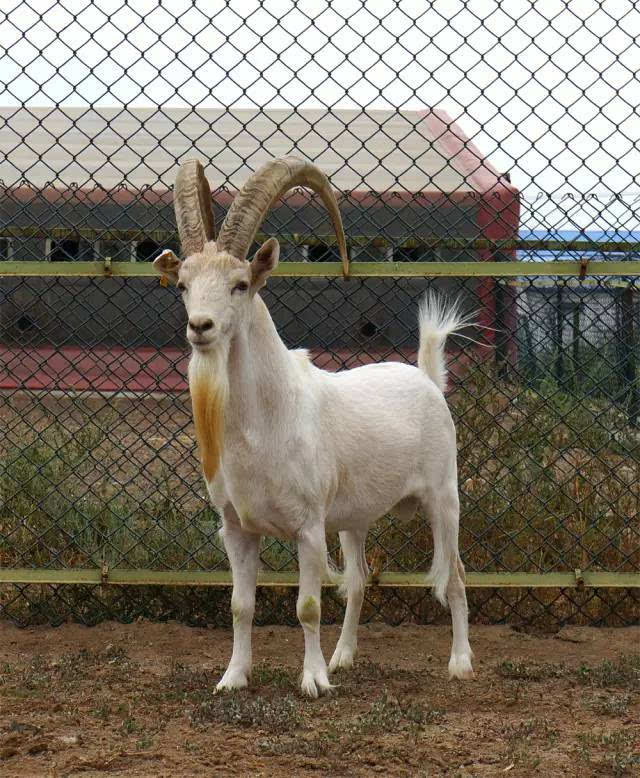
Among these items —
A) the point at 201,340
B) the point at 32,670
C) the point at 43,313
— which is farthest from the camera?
the point at 43,313

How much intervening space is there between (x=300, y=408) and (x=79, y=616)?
193 centimetres

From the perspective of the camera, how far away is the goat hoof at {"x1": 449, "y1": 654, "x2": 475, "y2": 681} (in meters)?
5.22

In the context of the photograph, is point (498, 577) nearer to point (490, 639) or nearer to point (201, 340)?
point (490, 639)

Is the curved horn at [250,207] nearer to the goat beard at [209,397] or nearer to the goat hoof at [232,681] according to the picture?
the goat beard at [209,397]

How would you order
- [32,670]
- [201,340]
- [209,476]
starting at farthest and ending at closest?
[32,670] → [209,476] → [201,340]

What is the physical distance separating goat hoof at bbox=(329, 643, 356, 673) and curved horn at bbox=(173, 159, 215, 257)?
6.38ft

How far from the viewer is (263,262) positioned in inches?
179

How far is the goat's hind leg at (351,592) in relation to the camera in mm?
5391

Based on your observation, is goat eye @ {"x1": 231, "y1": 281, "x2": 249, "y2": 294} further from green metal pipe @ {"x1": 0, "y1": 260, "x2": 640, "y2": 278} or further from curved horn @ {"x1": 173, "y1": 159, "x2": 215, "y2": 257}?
green metal pipe @ {"x1": 0, "y1": 260, "x2": 640, "y2": 278}

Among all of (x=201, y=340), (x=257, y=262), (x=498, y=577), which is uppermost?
(x=257, y=262)

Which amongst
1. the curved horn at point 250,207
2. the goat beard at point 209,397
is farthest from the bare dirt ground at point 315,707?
the curved horn at point 250,207

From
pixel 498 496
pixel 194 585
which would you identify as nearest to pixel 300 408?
pixel 194 585

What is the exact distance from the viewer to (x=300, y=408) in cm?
486

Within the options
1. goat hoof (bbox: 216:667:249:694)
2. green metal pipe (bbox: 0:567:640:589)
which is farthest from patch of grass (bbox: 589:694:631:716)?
goat hoof (bbox: 216:667:249:694)
